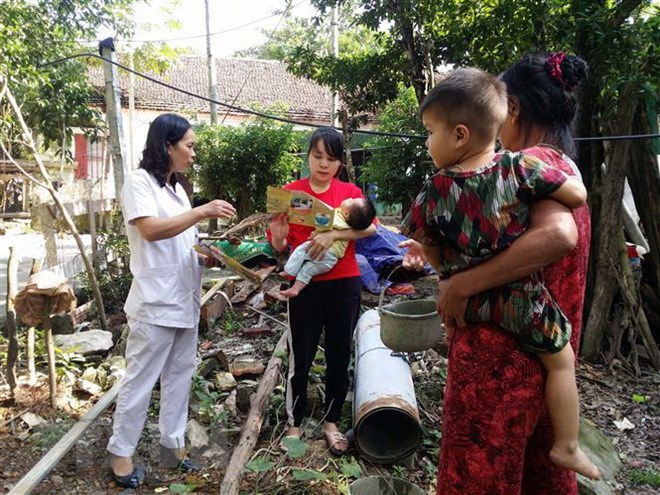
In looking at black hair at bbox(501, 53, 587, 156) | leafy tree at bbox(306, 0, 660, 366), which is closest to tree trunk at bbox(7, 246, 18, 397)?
black hair at bbox(501, 53, 587, 156)

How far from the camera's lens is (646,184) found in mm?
5621

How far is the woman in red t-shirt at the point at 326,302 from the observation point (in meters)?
3.15

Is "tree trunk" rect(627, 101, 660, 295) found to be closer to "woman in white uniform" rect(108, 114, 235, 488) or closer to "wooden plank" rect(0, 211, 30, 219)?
"woman in white uniform" rect(108, 114, 235, 488)

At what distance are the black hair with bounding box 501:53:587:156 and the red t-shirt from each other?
1.59 m

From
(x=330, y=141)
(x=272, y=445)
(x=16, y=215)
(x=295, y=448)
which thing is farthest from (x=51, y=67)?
(x=16, y=215)

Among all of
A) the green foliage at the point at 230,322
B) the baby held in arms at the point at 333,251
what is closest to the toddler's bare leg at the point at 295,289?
the baby held in arms at the point at 333,251

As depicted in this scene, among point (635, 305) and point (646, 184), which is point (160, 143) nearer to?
point (635, 305)

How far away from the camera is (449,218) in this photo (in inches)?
58.6

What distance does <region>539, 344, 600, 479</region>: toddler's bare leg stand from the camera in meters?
1.48

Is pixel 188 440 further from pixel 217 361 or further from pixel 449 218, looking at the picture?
pixel 449 218

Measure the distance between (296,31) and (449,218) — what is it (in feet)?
109

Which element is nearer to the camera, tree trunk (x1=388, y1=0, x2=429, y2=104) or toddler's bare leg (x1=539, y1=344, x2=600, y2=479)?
toddler's bare leg (x1=539, y1=344, x2=600, y2=479)

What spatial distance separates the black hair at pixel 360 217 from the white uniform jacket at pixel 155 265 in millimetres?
938

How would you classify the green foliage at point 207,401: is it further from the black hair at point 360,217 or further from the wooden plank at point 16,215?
the wooden plank at point 16,215
